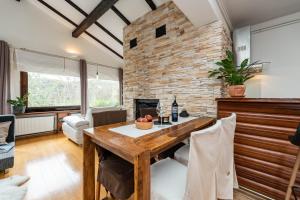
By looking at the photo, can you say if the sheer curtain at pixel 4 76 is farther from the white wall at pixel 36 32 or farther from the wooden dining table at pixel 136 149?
the wooden dining table at pixel 136 149

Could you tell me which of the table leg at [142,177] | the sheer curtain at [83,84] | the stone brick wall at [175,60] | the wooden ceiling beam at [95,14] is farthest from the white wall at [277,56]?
the sheer curtain at [83,84]

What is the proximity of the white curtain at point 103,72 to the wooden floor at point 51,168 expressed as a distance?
2.67 metres

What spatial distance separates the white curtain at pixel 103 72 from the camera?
5.33m

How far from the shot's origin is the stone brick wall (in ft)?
7.51

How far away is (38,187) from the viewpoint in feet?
6.00

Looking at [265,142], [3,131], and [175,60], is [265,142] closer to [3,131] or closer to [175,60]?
[175,60]

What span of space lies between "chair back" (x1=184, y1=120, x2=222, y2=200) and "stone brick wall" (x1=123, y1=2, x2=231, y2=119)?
4.58ft

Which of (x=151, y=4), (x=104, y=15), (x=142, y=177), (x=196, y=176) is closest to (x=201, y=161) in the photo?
(x=196, y=176)

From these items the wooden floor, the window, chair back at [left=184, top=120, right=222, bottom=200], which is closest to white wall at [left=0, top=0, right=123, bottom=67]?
the window

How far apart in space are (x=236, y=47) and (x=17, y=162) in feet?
14.0

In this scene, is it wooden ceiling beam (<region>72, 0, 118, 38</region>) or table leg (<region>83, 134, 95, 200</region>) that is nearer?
table leg (<region>83, 134, 95, 200</region>)

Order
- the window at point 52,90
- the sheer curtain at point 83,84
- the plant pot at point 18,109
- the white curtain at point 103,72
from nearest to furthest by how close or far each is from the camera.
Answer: the plant pot at point 18,109
the window at point 52,90
the sheer curtain at point 83,84
the white curtain at point 103,72

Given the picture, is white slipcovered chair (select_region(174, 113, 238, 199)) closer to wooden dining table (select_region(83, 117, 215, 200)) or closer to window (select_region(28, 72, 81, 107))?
wooden dining table (select_region(83, 117, 215, 200))

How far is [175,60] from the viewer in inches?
109
